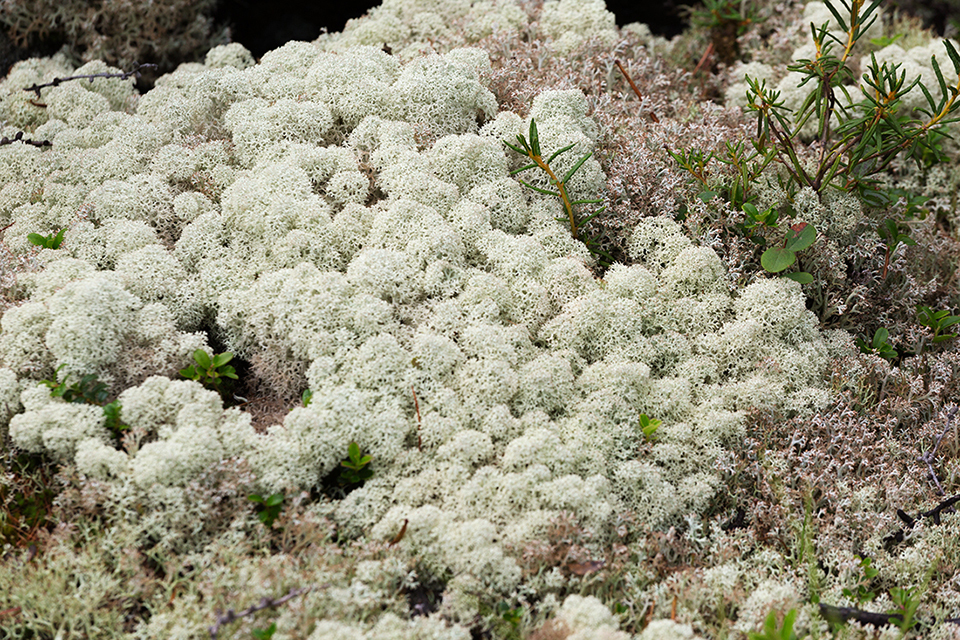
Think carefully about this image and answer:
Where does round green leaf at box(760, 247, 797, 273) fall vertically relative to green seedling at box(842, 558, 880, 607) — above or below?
above

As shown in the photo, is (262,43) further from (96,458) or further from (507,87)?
(96,458)

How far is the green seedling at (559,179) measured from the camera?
11.5 ft

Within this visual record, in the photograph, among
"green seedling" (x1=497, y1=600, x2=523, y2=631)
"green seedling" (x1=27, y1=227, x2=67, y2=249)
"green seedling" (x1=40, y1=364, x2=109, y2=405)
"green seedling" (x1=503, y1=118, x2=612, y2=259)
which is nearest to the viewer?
"green seedling" (x1=497, y1=600, x2=523, y2=631)

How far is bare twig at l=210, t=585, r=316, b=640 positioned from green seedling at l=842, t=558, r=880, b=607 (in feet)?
6.57

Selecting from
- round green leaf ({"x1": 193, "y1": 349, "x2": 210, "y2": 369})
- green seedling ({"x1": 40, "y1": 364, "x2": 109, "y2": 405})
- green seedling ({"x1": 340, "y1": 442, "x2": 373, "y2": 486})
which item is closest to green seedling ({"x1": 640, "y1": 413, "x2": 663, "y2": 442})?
green seedling ({"x1": 340, "y1": 442, "x2": 373, "y2": 486})

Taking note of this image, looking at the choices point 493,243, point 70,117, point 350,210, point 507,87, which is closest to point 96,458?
point 350,210

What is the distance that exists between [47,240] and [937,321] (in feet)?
14.4

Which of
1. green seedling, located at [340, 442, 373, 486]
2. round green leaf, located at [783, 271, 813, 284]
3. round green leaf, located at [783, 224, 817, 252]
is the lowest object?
green seedling, located at [340, 442, 373, 486]

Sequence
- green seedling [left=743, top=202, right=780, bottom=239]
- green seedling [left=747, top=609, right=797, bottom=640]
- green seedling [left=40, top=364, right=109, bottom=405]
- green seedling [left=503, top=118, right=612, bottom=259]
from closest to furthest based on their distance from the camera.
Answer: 1. green seedling [left=747, top=609, right=797, bottom=640]
2. green seedling [left=40, top=364, right=109, bottom=405]
3. green seedling [left=503, top=118, right=612, bottom=259]
4. green seedling [left=743, top=202, right=780, bottom=239]

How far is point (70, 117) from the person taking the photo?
427 centimetres

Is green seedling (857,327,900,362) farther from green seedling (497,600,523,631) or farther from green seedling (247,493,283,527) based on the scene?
green seedling (247,493,283,527)

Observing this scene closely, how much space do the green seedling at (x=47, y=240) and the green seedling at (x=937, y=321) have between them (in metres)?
4.26

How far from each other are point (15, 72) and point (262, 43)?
1845 mm

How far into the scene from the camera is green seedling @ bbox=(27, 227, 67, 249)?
3385 millimetres
